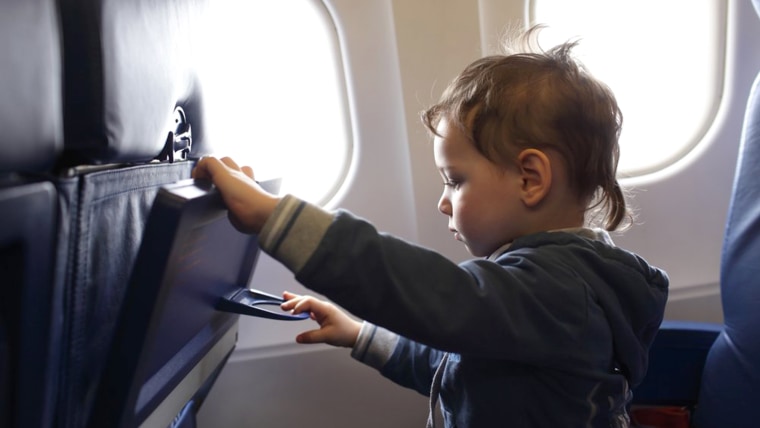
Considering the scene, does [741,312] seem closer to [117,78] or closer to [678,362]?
[678,362]

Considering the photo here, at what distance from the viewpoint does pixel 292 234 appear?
0.70 metres

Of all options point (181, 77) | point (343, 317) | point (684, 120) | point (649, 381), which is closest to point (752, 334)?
point (649, 381)

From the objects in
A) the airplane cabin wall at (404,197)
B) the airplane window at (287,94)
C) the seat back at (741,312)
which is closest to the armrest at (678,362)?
the seat back at (741,312)

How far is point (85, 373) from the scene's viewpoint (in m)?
0.61

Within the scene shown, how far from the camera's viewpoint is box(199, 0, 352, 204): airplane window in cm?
154

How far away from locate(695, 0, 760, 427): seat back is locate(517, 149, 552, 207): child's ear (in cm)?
64

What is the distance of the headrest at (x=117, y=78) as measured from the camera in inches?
21.2

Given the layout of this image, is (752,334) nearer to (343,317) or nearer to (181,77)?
(343,317)

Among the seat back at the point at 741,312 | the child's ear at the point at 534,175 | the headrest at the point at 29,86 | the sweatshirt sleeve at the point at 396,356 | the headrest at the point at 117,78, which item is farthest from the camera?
the seat back at the point at 741,312

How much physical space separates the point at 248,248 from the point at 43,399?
643 millimetres

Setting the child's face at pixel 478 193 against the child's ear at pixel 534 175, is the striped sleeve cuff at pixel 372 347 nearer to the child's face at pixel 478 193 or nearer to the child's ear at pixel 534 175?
the child's face at pixel 478 193

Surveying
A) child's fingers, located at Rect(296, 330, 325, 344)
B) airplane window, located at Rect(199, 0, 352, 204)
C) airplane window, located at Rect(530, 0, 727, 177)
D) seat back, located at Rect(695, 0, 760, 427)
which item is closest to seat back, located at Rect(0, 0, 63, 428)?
child's fingers, located at Rect(296, 330, 325, 344)

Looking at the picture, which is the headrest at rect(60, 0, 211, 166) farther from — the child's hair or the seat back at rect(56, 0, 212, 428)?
the child's hair

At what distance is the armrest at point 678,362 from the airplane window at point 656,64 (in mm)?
475
